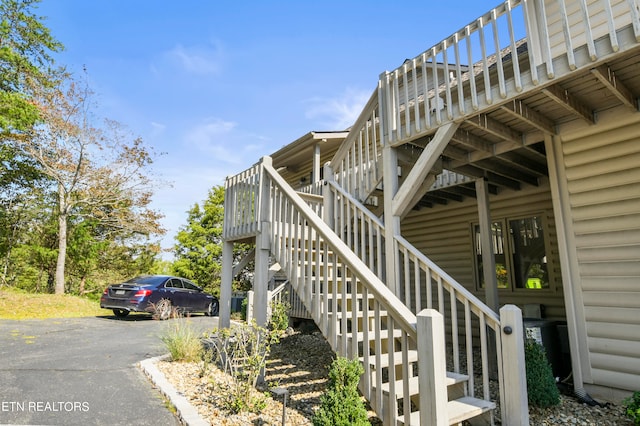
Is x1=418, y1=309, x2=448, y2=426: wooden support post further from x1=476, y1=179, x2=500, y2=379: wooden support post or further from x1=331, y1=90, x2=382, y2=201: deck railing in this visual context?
x1=476, y1=179, x2=500, y2=379: wooden support post

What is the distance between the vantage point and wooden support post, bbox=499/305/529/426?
9.05ft

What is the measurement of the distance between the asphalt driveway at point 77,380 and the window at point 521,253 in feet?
18.0

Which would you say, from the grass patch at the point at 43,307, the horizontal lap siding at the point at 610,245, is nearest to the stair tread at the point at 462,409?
the horizontal lap siding at the point at 610,245

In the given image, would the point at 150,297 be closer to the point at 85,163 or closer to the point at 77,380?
the point at 77,380

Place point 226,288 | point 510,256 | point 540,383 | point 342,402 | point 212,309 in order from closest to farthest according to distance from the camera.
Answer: point 342,402 → point 540,383 → point 226,288 → point 510,256 → point 212,309

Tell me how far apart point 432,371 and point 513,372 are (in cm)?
108

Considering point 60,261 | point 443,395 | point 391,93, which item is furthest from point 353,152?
point 60,261

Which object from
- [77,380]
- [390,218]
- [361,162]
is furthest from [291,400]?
[361,162]

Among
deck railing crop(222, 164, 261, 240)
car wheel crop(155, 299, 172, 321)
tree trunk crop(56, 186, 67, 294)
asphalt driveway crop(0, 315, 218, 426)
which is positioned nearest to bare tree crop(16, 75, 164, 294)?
tree trunk crop(56, 186, 67, 294)

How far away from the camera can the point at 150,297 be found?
31.8 feet

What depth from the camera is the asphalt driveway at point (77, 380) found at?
A: 3.04 m

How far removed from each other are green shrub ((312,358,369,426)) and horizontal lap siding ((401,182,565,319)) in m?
4.61

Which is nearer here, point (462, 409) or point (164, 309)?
point (462, 409)

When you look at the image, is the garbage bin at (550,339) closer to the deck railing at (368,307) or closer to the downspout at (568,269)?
the downspout at (568,269)
